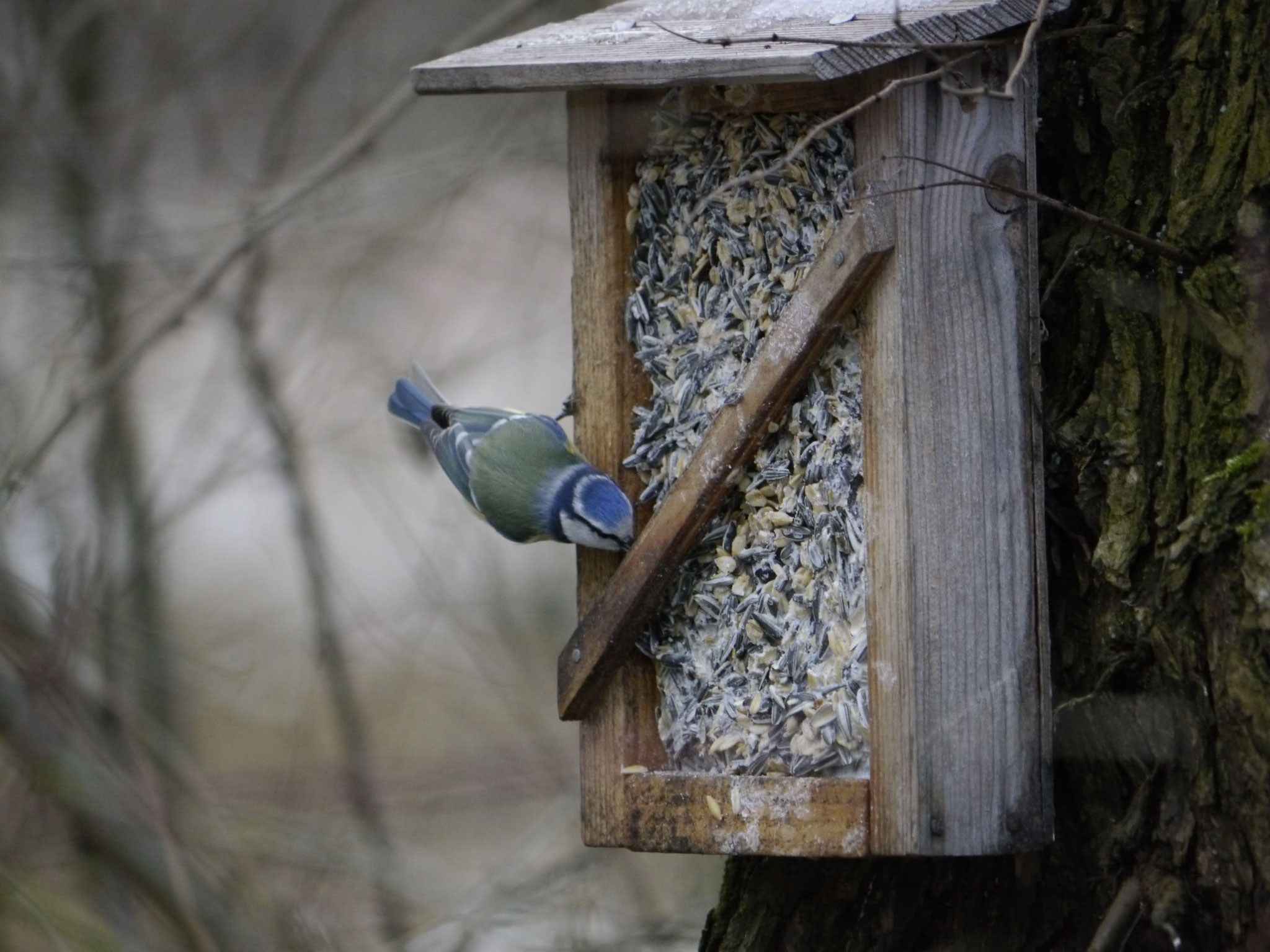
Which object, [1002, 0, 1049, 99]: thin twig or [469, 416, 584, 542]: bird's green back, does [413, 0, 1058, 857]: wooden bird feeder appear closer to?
[1002, 0, 1049, 99]: thin twig

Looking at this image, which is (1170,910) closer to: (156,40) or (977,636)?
(977,636)

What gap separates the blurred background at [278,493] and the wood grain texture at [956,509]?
1885mm

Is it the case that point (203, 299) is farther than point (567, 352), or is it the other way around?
point (567, 352)

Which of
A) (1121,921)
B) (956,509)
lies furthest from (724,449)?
(1121,921)

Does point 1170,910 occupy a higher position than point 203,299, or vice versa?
point 203,299

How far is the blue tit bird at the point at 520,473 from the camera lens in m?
2.07

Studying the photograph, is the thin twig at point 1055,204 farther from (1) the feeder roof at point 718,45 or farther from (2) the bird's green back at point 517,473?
(2) the bird's green back at point 517,473

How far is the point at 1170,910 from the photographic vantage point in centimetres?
181

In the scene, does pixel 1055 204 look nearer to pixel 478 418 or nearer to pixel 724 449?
pixel 724 449

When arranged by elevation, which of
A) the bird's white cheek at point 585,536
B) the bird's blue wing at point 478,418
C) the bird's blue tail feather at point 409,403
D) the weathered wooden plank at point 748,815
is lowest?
the weathered wooden plank at point 748,815

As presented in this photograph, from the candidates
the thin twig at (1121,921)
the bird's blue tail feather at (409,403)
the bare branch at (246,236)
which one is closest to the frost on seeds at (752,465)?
the thin twig at (1121,921)

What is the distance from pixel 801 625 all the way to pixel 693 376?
0.41 m

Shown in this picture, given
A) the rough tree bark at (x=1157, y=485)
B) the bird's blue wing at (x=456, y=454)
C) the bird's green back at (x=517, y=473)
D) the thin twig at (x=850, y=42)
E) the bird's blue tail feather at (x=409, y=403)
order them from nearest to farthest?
the thin twig at (x=850, y=42) < the rough tree bark at (x=1157, y=485) < the bird's green back at (x=517, y=473) < the bird's blue wing at (x=456, y=454) < the bird's blue tail feather at (x=409, y=403)

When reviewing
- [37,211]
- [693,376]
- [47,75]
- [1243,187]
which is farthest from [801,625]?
[47,75]
